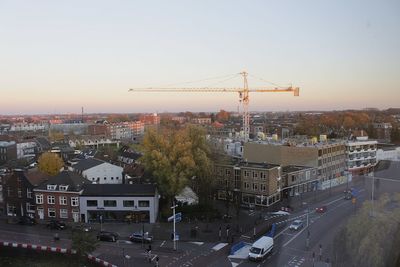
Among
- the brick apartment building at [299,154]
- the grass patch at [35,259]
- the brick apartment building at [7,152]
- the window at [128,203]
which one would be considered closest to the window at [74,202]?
the window at [128,203]

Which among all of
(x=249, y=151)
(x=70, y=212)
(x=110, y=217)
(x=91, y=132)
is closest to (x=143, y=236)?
(x=110, y=217)

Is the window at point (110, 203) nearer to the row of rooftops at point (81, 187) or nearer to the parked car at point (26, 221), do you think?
the row of rooftops at point (81, 187)

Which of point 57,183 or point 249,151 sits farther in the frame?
point 249,151

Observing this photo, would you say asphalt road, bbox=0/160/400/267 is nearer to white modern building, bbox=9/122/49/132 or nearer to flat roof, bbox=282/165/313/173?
flat roof, bbox=282/165/313/173

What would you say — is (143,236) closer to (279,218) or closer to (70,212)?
(70,212)

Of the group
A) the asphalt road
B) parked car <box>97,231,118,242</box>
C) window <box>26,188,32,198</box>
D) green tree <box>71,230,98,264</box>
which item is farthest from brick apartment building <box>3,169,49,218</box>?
green tree <box>71,230,98,264</box>

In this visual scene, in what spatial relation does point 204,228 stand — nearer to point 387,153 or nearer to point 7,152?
point 387,153
